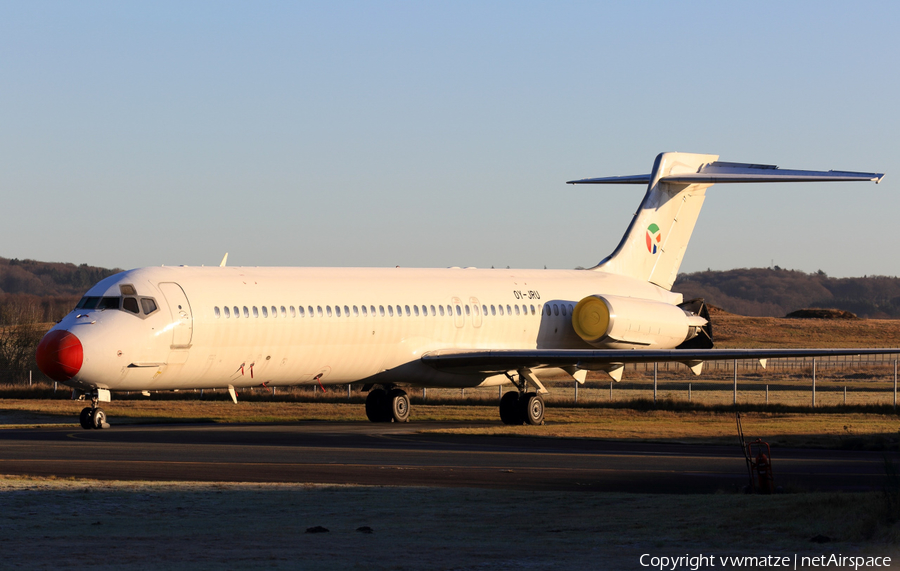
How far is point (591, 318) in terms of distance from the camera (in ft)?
112

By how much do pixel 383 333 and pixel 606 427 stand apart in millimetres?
6045

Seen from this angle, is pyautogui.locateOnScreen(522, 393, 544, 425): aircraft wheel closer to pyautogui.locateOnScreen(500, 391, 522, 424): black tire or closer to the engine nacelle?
pyautogui.locateOnScreen(500, 391, 522, 424): black tire

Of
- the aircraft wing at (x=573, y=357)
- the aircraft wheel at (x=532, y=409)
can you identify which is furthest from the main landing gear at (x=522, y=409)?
the aircraft wing at (x=573, y=357)

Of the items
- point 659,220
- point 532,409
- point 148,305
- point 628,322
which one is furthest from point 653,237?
point 148,305

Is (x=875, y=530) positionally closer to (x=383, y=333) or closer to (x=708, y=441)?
(x=708, y=441)

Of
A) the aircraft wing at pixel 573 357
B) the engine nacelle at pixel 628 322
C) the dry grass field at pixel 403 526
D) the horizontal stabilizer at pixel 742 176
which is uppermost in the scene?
the horizontal stabilizer at pixel 742 176

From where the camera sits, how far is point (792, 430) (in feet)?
92.7

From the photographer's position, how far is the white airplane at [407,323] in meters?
25.7

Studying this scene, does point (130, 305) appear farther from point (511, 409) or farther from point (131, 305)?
point (511, 409)

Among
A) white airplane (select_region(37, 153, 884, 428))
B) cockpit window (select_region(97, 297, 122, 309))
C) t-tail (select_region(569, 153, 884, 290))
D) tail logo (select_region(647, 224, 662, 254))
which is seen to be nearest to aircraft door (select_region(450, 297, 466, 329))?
white airplane (select_region(37, 153, 884, 428))

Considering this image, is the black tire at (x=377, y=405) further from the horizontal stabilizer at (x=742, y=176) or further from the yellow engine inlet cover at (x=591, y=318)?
the horizontal stabilizer at (x=742, y=176)

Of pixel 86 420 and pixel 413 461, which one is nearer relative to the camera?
pixel 413 461

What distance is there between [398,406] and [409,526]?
64.5 feet

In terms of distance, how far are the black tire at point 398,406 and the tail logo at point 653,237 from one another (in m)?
10.8
